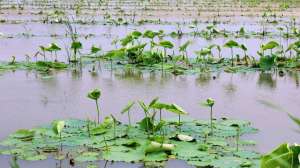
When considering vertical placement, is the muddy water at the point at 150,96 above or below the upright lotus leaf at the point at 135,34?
below

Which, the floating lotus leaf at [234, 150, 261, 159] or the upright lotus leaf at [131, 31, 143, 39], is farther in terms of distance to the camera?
the upright lotus leaf at [131, 31, 143, 39]

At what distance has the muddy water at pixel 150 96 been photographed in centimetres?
395

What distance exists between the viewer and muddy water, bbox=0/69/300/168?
155 inches

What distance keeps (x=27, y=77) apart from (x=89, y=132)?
2.03 meters

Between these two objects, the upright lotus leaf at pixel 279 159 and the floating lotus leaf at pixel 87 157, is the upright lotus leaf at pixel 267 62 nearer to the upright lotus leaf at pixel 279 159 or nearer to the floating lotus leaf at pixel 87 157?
the floating lotus leaf at pixel 87 157

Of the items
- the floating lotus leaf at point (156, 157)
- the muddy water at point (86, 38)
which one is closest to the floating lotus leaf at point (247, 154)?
the floating lotus leaf at point (156, 157)

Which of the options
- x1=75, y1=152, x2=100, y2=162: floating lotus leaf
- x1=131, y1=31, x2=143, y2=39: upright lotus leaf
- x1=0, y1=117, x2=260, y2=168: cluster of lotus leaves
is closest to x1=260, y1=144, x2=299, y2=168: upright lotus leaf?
x1=0, y1=117, x2=260, y2=168: cluster of lotus leaves

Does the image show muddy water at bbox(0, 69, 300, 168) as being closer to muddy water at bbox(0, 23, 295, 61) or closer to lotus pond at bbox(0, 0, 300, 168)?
lotus pond at bbox(0, 0, 300, 168)

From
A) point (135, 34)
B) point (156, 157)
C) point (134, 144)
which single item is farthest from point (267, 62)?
point (156, 157)

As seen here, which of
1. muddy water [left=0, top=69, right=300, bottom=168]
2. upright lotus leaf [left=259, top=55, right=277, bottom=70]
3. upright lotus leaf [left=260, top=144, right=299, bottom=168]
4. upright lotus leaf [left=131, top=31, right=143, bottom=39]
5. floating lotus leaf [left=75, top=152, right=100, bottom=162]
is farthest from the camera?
upright lotus leaf [left=131, top=31, right=143, bottom=39]

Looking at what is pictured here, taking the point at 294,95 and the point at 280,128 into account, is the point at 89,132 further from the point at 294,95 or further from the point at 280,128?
the point at 294,95

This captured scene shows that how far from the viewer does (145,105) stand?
13.2 ft

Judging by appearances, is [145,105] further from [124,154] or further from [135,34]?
[135,34]

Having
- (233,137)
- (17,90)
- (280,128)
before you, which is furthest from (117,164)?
(17,90)
